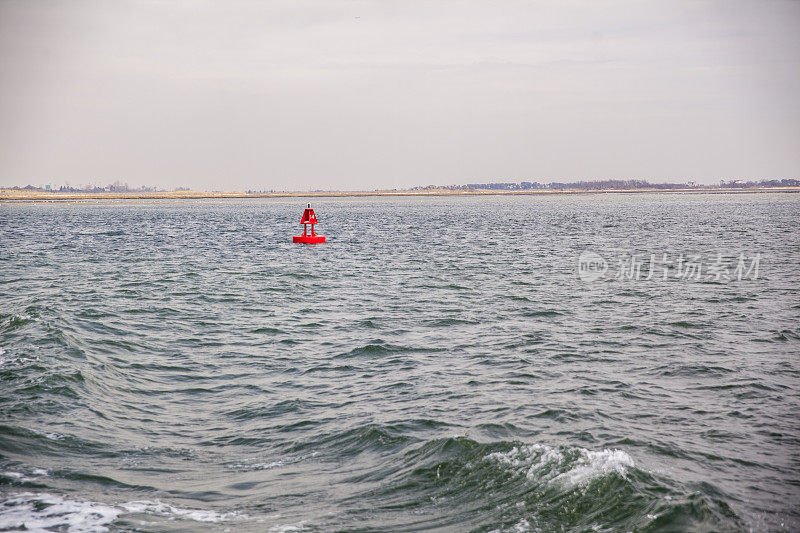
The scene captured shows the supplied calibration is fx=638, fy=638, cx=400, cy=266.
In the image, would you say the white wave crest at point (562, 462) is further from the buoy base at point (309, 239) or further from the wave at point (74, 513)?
the buoy base at point (309, 239)

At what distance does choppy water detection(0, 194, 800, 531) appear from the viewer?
7555 millimetres

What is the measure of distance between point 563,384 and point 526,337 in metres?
4.23

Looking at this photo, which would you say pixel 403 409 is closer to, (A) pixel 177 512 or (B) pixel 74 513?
(A) pixel 177 512

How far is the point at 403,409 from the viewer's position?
11.1 m

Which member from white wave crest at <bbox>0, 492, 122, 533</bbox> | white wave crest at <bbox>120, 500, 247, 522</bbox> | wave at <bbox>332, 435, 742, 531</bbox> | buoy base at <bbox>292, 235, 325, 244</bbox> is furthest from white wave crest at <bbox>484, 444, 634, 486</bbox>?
buoy base at <bbox>292, 235, 325, 244</bbox>

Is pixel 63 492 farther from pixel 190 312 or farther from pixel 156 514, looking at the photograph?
pixel 190 312

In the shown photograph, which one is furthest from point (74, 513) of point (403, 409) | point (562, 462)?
point (562, 462)

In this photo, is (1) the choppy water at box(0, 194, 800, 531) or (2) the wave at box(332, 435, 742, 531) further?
(1) the choppy water at box(0, 194, 800, 531)

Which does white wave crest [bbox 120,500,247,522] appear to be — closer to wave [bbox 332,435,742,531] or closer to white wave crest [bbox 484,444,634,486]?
wave [bbox 332,435,742,531]

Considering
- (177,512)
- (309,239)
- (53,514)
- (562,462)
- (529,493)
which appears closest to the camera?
(53,514)

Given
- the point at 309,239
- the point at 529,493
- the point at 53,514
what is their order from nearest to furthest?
the point at 53,514
the point at 529,493
the point at 309,239

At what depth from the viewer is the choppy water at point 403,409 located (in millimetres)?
7555

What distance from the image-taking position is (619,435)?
9.56 m

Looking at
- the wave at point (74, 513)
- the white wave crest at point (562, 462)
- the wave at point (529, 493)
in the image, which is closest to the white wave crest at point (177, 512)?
the wave at point (74, 513)
